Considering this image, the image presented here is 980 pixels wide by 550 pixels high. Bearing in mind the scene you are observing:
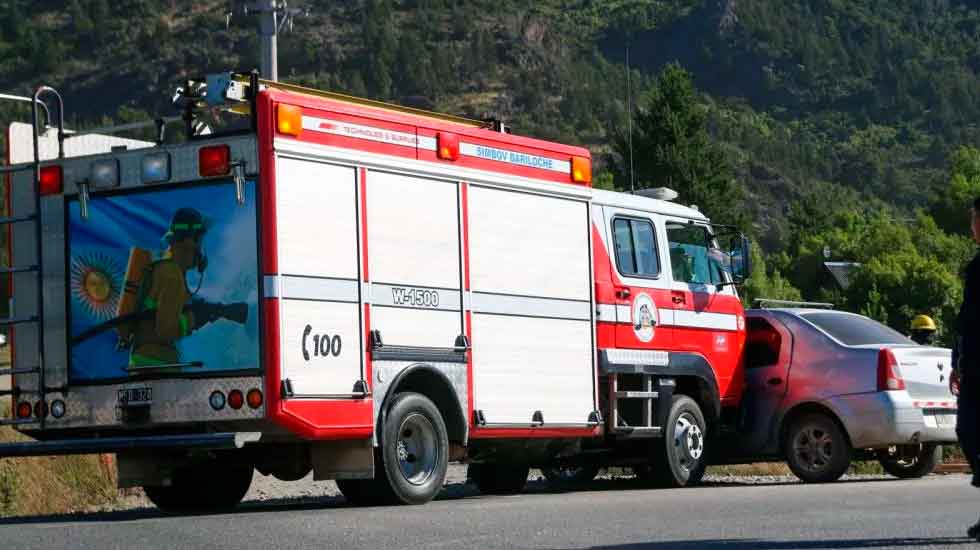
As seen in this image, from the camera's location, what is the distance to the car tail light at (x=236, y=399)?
12078 millimetres

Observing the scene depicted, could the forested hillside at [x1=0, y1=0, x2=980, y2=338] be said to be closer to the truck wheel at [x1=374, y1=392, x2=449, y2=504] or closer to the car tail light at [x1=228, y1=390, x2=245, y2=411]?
the truck wheel at [x1=374, y1=392, x2=449, y2=504]

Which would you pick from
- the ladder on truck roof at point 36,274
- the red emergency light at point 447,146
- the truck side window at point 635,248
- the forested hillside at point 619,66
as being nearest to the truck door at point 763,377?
the truck side window at point 635,248

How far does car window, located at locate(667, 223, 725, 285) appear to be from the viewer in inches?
666

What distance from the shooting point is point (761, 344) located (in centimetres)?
1795

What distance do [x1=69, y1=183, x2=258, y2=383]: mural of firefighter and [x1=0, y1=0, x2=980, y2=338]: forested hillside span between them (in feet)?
401

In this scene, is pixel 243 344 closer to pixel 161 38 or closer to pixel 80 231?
pixel 80 231

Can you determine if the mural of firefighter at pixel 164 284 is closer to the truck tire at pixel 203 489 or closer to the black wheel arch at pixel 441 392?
the truck tire at pixel 203 489

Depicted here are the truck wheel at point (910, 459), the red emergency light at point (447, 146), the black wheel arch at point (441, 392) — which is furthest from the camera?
the truck wheel at point (910, 459)

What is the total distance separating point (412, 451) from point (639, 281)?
3.64 metres

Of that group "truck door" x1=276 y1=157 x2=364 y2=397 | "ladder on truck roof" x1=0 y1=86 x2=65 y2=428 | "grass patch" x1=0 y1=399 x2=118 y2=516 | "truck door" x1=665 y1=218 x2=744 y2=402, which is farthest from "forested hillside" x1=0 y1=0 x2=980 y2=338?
"truck door" x1=276 y1=157 x2=364 y2=397

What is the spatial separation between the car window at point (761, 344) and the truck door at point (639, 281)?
1.68 m

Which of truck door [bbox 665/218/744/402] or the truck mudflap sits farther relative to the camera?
truck door [bbox 665/218/744/402]

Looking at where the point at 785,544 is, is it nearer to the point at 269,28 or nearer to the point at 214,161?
the point at 214,161

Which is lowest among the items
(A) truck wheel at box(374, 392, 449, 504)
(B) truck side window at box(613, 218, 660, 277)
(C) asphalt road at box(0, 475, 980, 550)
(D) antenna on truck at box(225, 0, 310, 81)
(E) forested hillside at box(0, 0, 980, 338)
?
(C) asphalt road at box(0, 475, 980, 550)
